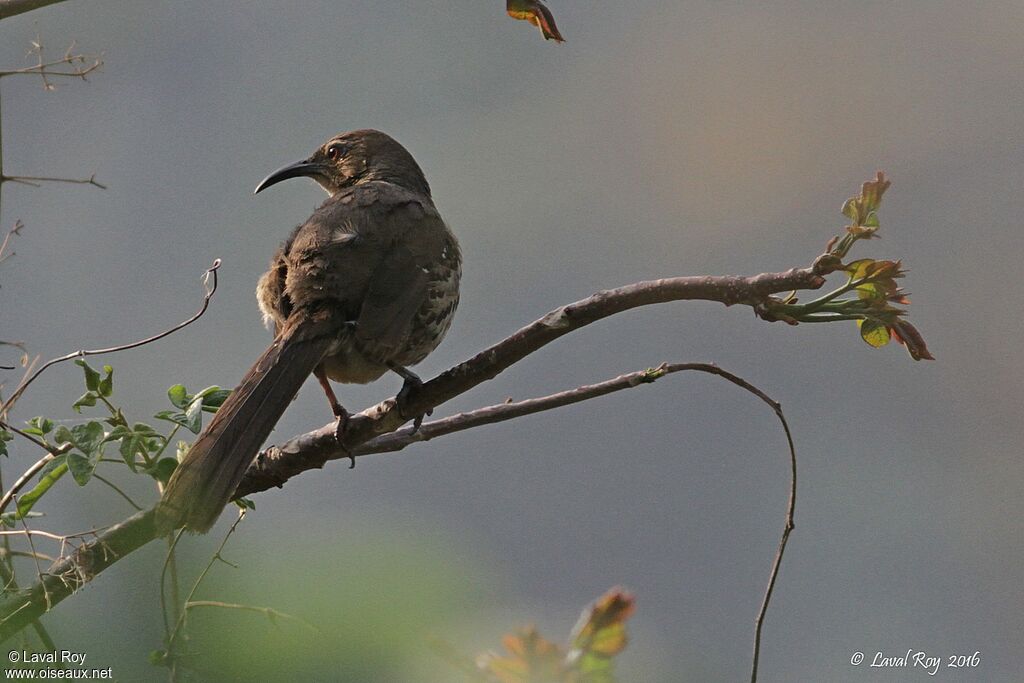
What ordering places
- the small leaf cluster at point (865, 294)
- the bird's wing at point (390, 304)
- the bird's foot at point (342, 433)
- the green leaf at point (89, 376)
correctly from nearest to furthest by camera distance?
the small leaf cluster at point (865, 294), the green leaf at point (89, 376), the bird's foot at point (342, 433), the bird's wing at point (390, 304)

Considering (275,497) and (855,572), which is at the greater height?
(855,572)

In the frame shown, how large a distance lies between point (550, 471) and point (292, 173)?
2469 cm

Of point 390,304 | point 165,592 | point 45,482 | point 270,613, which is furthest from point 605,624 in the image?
point 390,304

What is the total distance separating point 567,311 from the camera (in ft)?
7.04

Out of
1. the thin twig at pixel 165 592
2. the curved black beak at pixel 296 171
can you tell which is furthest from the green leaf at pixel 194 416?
the curved black beak at pixel 296 171

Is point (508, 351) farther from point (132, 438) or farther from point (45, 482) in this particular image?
point (45, 482)

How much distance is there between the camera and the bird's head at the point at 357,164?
16.0ft

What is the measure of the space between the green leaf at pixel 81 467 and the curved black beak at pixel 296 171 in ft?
8.53

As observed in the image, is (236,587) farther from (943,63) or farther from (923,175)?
(943,63)

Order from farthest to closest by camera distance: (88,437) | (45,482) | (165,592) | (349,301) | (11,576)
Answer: (349,301) → (45,482) → (88,437) → (11,576) → (165,592)

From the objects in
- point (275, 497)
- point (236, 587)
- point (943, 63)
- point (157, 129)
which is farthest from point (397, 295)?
point (943, 63)

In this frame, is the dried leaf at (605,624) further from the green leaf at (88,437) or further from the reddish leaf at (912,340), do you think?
the green leaf at (88,437)

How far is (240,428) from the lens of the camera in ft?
9.00

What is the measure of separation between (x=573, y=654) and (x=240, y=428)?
1.59 metres
